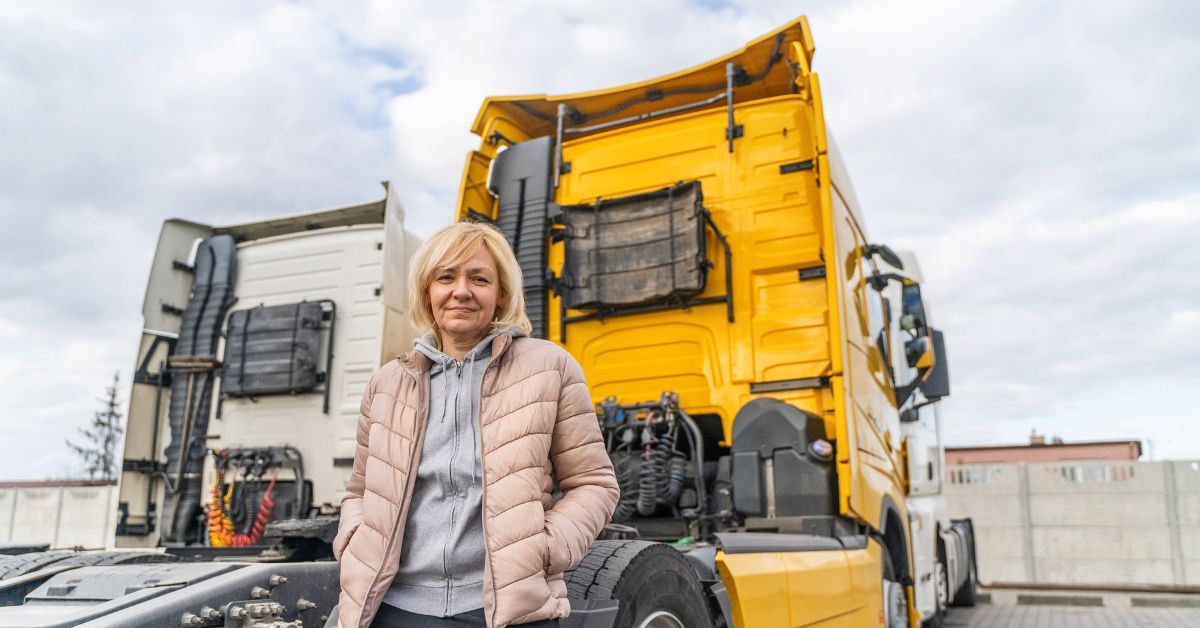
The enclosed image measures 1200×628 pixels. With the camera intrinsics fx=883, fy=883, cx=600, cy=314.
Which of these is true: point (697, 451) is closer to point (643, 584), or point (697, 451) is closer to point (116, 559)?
point (643, 584)

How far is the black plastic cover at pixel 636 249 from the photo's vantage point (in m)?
4.65

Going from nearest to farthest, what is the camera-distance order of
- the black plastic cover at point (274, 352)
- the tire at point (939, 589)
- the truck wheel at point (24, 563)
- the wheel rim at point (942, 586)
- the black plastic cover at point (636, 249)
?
the truck wheel at point (24, 563) < the black plastic cover at point (636, 249) < the black plastic cover at point (274, 352) < the tire at point (939, 589) < the wheel rim at point (942, 586)

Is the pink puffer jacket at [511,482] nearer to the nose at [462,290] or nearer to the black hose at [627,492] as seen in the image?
the nose at [462,290]

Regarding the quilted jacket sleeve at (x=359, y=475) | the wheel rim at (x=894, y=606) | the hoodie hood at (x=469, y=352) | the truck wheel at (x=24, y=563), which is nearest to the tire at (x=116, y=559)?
the truck wheel at (x=24, y=563)

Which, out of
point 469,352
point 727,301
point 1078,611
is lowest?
point 1078,611

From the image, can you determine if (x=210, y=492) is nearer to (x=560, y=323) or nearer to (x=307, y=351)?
(x=307, y=351)

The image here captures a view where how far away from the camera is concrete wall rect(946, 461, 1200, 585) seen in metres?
12.0

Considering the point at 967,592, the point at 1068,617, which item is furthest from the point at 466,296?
the point at 967,592

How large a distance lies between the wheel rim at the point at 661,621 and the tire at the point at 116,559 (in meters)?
1.42

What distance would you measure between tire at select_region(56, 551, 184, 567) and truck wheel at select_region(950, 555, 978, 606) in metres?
9.01

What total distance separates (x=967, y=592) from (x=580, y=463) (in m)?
9.53

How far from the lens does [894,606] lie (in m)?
4.88

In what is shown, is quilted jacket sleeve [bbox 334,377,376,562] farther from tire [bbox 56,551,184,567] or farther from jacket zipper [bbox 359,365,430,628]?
tire [bbox 56,551,184,567]

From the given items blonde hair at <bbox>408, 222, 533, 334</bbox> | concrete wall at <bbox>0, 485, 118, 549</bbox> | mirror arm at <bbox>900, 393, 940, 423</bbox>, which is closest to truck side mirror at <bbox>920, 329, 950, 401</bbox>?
mirror arm at <bbox>900, 393, 940, 423</bbox>
